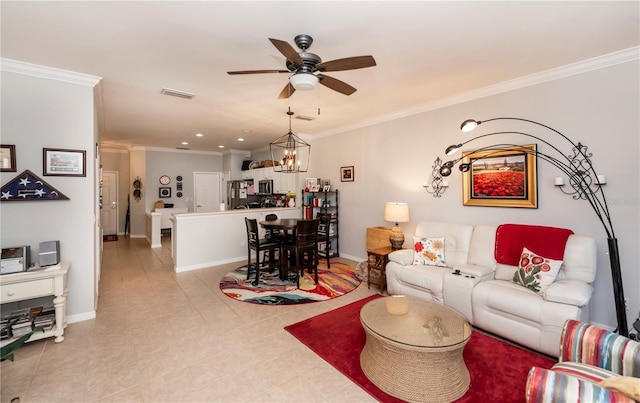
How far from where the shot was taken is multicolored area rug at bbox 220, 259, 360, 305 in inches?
149

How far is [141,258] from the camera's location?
600 cm

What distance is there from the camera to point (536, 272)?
2.80 m

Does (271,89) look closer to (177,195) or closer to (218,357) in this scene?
(218,357)

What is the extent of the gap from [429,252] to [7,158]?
474cm

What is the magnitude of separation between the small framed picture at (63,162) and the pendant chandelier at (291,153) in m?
2.09

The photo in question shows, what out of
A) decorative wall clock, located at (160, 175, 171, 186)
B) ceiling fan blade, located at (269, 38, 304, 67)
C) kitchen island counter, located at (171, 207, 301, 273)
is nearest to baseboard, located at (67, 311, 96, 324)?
kitchen island counter, located at (171, 207, 301, 273)

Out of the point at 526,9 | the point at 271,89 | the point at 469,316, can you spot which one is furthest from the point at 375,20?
the point at 469,316

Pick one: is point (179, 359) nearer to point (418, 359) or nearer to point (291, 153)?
point (418, 359)

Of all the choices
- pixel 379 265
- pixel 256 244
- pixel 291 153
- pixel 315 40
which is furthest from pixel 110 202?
pixel 315 40

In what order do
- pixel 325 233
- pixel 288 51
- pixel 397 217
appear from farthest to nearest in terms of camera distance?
pixel 325 233 < pixel 397 217 < pixel 288 51

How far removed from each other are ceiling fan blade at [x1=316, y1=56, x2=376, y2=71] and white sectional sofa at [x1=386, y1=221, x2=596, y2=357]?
2415 millimetres

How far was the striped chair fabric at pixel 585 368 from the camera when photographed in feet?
4.19

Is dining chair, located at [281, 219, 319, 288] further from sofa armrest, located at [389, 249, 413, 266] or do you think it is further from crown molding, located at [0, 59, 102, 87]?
crown molding, located at [0, 59, 102, 87]

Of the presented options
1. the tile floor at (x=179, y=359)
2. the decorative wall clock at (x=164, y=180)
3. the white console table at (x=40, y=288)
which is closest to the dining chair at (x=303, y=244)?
the tile floor at (x=179, y=359)
